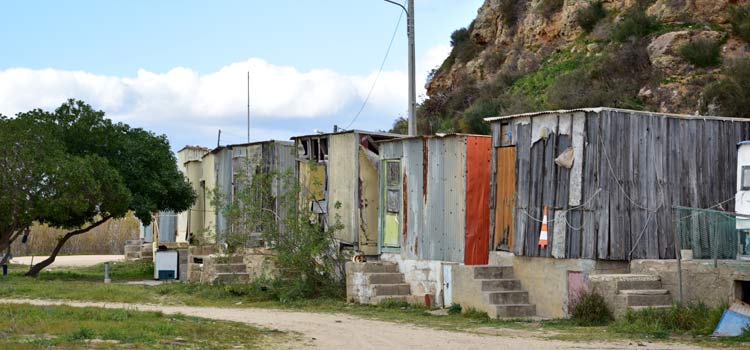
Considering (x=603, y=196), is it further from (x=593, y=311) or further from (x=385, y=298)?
(x=385, y=298)

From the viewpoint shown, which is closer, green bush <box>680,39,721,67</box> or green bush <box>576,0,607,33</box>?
green bush <box>680,39,721,67</box>

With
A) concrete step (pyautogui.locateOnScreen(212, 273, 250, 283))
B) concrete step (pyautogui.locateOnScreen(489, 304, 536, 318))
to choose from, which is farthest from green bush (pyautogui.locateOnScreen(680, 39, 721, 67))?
concrete step (pyautogui.locateOnScreen(489, 304, 536, 318))

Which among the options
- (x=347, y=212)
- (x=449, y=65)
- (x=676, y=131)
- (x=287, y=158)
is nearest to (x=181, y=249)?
(x=287, y=158)

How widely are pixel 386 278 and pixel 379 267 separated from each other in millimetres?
340

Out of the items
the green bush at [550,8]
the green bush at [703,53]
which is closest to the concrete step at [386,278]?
the green bush at [703,53]

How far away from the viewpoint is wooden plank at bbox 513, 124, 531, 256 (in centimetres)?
1770

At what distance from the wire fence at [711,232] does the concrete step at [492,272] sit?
327cm

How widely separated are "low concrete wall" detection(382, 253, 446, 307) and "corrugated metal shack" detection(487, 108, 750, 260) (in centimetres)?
212

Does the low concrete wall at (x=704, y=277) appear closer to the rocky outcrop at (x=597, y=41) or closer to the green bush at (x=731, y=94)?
the green bush at (x=731, y=94)

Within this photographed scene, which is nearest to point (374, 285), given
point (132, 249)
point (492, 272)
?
point (492, 272)

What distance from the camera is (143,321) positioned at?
47.4ft

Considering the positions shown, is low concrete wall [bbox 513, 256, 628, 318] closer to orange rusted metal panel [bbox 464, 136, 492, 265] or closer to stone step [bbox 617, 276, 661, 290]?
stone step [bbox 617, 276, 661, 290]

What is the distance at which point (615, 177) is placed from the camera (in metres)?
16.4

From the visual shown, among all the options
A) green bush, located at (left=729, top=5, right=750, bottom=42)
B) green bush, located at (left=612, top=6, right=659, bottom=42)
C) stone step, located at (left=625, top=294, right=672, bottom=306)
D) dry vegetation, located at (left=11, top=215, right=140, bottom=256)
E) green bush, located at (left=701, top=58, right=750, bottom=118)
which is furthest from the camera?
dry vegetation, located at (left=11, top=215, right=140, bottom=256)
